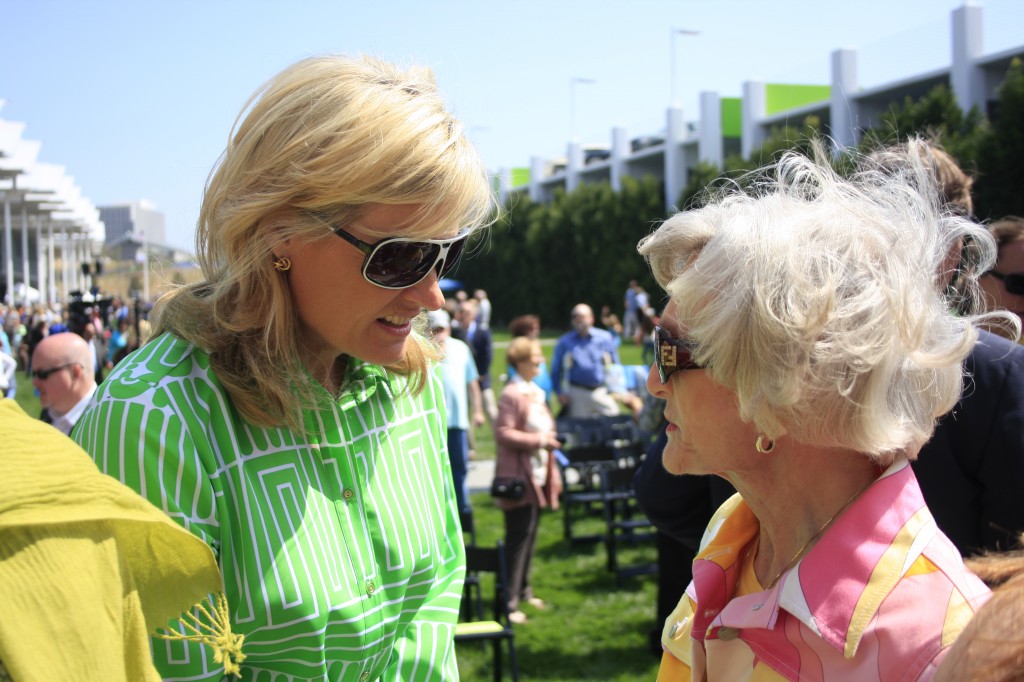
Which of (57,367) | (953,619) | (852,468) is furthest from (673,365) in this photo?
(57,367)

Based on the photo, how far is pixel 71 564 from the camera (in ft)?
2.79

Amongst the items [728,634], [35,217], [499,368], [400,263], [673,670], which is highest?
[35,217]

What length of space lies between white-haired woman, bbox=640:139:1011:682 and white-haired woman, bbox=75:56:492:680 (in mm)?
554

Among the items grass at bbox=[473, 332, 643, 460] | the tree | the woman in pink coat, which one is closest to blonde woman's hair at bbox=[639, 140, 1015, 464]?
the woman in pink coat

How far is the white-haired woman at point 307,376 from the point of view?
1554 mm

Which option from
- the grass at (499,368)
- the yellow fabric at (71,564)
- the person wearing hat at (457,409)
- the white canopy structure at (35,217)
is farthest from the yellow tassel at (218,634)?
the white canopy structure at (35,217)

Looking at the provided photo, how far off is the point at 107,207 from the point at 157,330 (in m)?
197

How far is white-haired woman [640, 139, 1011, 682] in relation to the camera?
137cm

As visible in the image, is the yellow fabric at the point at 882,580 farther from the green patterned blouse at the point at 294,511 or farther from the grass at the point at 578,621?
the grass at the point at 578,621

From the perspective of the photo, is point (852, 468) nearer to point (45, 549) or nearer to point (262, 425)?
point (262, 425)

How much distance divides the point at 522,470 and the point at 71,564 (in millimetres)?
5851

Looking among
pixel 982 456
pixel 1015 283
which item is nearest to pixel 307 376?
pixel 982 456

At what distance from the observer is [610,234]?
37.7 m

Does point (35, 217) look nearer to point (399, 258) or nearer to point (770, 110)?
point (770, 110)
